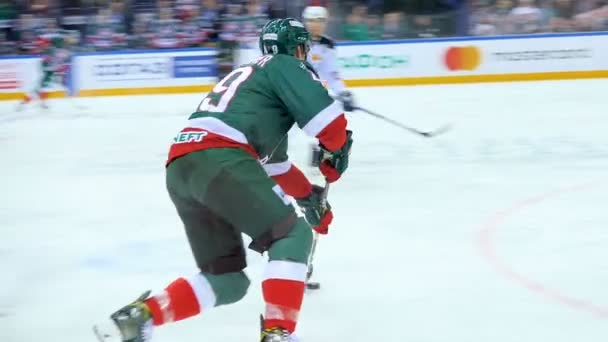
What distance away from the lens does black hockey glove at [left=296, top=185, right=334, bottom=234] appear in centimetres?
281

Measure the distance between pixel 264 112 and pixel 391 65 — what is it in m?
7.96

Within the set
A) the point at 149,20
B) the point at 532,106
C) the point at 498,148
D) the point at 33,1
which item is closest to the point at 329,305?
the point at 498,148

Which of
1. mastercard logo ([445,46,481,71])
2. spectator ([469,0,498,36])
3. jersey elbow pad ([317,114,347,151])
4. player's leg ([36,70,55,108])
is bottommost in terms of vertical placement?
player's leg ([36,70,55,108])

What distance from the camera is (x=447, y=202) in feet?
16.0

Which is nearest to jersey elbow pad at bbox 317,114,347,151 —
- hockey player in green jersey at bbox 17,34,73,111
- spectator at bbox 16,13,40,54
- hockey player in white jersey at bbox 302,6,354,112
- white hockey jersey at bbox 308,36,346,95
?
hockey player in white jersey at bbox 302,6,354,112

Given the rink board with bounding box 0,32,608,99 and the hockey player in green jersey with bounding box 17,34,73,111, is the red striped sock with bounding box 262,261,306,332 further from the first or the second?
the rink board with bounding box 0,32,608,99

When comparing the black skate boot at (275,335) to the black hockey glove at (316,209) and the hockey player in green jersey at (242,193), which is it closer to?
the hockey player in green jersey at (242,193)

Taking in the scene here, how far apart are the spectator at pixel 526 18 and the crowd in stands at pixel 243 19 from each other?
0.04 feet

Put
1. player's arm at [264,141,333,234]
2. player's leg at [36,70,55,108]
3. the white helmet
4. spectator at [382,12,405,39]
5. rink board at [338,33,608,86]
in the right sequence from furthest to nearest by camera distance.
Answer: spectator at [382,12,405,39]
rink board at [338,33,608,86]
player's leg at [36,70,55,108]
the white helmet
player's arm at [264,141,333,234]

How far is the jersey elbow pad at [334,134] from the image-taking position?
2.38 meters

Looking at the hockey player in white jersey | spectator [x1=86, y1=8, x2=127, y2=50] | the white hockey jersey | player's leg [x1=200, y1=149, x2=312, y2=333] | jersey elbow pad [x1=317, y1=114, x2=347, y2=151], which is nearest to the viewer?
player's leg [x1=200, y1=149, x2=312, y2=333]

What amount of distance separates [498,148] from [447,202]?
5.75 ft

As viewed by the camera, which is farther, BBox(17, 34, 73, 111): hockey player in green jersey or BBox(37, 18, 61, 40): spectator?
BBox(37, 18, 61, 40): spectator

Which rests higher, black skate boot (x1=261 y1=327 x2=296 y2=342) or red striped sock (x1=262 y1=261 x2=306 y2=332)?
red striped sock (x1=262 y1=261 x2=306 y2=332)
